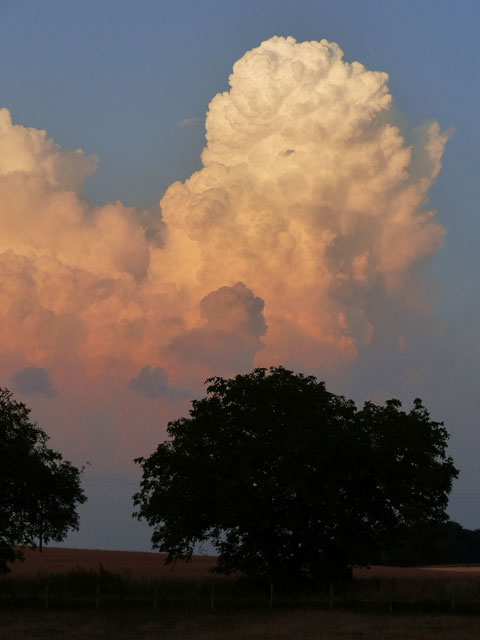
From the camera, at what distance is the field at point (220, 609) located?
4403 cm

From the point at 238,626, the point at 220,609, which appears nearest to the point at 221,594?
the point at 220,609

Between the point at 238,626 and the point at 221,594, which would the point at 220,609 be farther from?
the point at 238,626

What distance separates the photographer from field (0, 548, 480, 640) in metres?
44.0

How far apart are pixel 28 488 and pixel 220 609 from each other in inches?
592

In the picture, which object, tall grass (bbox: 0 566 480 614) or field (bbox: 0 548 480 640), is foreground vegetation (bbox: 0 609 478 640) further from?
tall grass (bbox: 0 566 480 614)

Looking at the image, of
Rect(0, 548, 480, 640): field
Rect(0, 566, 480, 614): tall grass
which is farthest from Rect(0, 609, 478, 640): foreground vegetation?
Rect(0, 566, 480, 614): tall grass

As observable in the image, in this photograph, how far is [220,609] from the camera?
53438 millimetres

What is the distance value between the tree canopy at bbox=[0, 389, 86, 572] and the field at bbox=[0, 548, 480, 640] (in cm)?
415

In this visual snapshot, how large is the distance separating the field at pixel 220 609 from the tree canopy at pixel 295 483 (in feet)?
9.57

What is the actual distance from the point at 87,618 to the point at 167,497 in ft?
37.2

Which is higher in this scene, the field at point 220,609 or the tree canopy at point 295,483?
the tree canopy at point 295,483

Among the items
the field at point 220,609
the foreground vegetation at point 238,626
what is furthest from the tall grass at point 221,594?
the foreground vegetation at point 238,626

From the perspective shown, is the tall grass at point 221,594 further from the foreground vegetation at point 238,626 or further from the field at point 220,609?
the foreground vegetation at point 238,626

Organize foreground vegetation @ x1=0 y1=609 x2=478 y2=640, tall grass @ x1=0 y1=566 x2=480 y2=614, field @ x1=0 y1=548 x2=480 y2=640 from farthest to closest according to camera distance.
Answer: tall grass @ x1=0 y1=566 x2=480 y2=614 → field @ x1=0 y1=548 x2=480 y2=640 → foreground vegetation @ x1=0 y1=609 x2=478 y2=640
